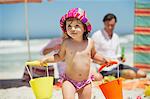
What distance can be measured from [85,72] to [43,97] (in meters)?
0.28

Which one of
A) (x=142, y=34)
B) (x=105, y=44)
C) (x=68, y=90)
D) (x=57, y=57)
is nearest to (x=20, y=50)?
(x=142, y=34)

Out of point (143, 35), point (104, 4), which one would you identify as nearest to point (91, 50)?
point (143, 35)

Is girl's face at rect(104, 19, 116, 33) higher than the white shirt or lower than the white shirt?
higher

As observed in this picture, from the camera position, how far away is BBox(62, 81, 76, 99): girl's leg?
7.14ft

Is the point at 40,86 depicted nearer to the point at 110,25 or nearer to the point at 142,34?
the point at 110,25

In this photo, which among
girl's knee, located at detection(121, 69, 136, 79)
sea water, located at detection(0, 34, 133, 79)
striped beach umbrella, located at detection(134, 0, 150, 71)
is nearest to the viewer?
girl's knee, located at detection(121, 69, 136, 79)

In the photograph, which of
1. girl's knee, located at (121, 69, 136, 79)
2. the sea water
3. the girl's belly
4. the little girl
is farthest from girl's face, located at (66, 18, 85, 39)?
the sea water

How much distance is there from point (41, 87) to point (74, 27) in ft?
1.28

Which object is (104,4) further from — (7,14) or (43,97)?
(43,97)

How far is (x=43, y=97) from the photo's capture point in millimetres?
2246

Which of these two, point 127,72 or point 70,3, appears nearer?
point 127,72

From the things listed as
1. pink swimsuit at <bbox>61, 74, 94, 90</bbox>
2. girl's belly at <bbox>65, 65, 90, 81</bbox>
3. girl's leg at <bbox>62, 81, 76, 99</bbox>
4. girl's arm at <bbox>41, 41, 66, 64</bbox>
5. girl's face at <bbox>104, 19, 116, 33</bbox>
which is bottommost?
girl's leg at <bbox>62, 81, 76, 99</bbox>

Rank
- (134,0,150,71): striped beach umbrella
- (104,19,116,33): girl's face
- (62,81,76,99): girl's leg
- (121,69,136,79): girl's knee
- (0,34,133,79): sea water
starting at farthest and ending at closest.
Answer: (0,34,133,79): sea water
(134,0,150,71): striped beach umbrella
(121,69,136,79): girl's knee
(104,19,116,33): girl's face
(62,81,76,99): girl's leg

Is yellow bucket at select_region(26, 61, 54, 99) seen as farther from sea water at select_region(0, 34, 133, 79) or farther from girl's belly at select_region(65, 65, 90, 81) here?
sea water at select_region(0, 34, 133, 79)
